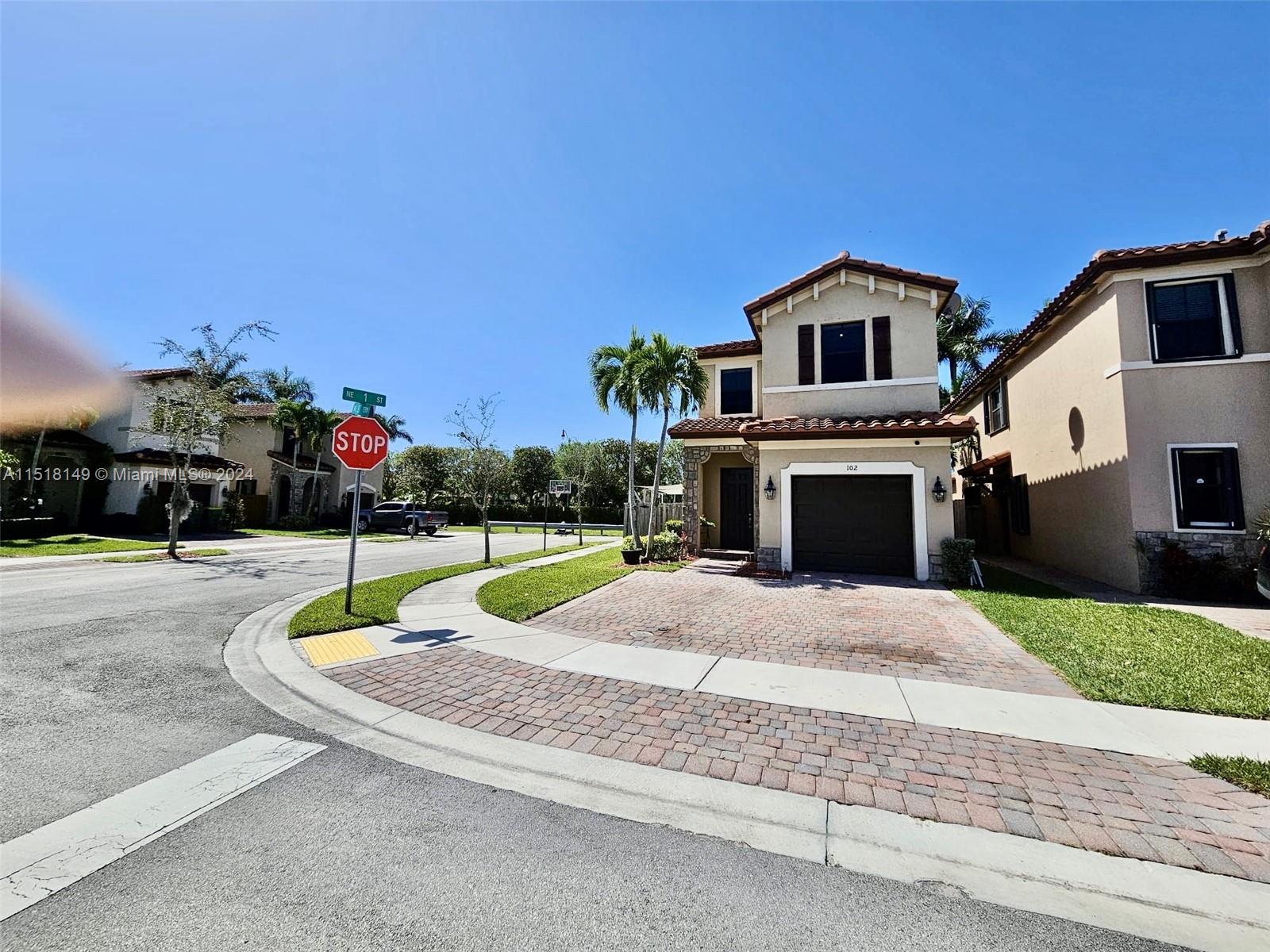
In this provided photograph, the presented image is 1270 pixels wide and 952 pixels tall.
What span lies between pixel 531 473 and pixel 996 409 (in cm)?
3633

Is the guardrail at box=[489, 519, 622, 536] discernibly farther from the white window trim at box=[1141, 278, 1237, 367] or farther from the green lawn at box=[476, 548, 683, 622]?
the white window trim at box=[1141, 278, 1237, 367]

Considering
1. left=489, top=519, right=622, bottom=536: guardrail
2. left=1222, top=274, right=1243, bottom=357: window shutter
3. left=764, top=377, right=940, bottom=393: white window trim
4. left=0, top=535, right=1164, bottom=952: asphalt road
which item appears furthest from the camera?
left=489, top=519, right=622, bottom=536: guardrail

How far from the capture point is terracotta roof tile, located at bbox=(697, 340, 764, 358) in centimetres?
1717

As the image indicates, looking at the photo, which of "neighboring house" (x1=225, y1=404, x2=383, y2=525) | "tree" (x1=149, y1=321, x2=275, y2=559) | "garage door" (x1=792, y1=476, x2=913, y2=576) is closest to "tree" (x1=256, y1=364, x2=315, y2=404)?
"neighboring house" (x1=225, y1=404, x2=383, y2=525)

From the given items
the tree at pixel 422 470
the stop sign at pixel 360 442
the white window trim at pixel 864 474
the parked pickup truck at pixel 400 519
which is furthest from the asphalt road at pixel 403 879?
the tree at pixel 422 470

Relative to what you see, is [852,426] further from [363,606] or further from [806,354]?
[363,606]

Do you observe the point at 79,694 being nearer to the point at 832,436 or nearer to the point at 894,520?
the point at 832,436

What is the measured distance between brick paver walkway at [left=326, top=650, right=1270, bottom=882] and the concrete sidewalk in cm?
22

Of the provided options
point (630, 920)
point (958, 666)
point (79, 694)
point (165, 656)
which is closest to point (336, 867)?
point (630, 920)

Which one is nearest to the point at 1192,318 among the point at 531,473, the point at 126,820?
the point at 126,820

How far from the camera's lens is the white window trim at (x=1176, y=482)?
33.5 ft

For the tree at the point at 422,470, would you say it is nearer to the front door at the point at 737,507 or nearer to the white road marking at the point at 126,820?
the front door at the point at 737,507

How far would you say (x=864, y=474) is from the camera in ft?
41.8

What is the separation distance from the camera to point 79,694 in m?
4.95
